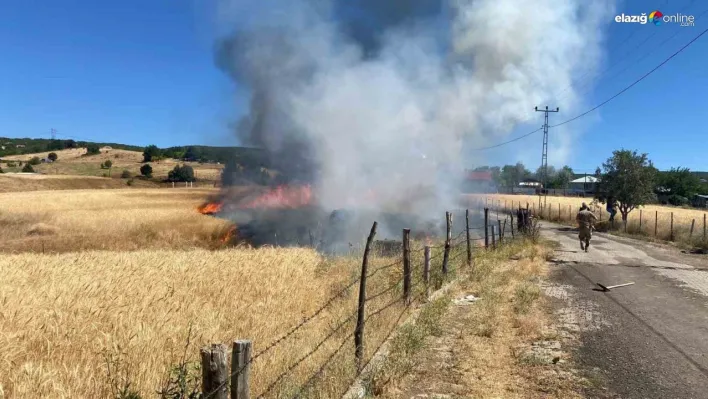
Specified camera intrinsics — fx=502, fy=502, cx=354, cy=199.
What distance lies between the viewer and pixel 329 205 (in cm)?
3731

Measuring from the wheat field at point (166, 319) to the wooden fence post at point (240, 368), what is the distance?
70 centimetres

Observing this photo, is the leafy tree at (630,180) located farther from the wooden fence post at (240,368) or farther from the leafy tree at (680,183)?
the leafy tree at (680,183)

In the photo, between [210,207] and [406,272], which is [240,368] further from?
[210,207]

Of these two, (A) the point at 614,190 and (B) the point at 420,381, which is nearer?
(B) the point at 420,381

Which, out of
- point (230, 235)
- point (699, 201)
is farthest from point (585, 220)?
point (699, 201)

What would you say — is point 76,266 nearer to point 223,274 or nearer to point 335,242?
point 223,274

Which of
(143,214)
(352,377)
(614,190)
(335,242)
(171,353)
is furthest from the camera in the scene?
(143,214)

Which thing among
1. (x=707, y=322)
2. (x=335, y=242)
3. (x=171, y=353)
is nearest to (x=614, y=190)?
(x=335, y=242)

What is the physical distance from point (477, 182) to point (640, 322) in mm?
48840

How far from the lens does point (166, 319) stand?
240 inches

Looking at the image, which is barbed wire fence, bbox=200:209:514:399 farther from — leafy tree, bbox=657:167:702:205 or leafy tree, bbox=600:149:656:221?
leafy tree, bbox=657:167:702:205

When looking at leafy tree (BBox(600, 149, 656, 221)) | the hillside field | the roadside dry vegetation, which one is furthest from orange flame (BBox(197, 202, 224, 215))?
the hillside field

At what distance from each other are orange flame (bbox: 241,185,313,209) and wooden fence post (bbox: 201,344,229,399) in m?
35.4

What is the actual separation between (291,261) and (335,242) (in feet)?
46.3
